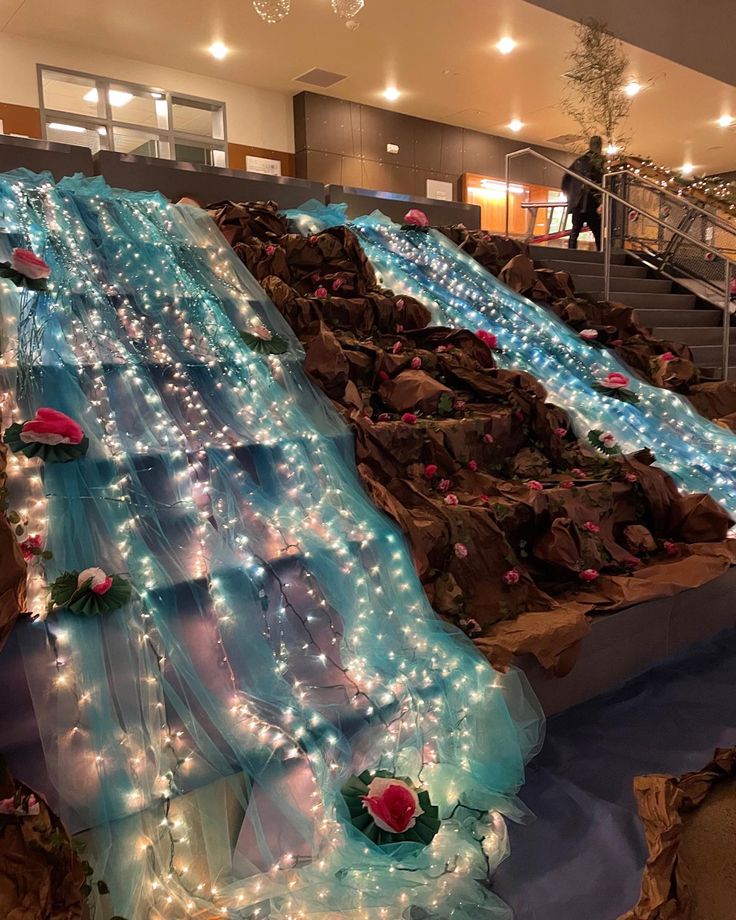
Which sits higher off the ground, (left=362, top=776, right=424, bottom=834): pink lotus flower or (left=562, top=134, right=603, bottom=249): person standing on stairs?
(left=562, top=134, right=603, bottom=249): person standing on stairs

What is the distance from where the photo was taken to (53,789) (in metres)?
1.44

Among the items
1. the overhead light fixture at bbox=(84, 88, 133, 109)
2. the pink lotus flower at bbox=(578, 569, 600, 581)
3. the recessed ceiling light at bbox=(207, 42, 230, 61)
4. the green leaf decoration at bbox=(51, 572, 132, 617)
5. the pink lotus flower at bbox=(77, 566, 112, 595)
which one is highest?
the recessed ceiling light at bbox=(207, 42, 230, 61)

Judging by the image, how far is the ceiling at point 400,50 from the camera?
6.95 meters

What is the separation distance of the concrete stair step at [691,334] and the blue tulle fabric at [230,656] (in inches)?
132

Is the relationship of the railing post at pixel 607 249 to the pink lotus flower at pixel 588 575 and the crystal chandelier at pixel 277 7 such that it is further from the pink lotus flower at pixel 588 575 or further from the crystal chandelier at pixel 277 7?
the pink lotus flower at pixel 588 575

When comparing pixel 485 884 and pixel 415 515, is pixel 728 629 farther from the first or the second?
pixel 485 884

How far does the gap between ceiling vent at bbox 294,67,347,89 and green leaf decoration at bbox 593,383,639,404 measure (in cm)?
639

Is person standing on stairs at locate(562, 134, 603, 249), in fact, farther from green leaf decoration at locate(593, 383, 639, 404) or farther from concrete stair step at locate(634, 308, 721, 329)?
green leaf decoration at locate(593, 383, 639, 404)

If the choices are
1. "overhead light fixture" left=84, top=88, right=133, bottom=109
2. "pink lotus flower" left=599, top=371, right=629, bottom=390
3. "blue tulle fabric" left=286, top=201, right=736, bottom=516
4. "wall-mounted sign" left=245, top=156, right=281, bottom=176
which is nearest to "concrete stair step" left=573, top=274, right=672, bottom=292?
"blue tulle fabric" left=286, top=201, right=736, bottom=516

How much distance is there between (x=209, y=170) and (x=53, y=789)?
3.96m

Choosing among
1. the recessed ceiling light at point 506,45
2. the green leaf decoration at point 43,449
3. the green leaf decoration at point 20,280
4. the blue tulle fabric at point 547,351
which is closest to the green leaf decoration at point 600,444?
the blue tulle fabric at point 547,351

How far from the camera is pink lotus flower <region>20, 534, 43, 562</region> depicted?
1.76m

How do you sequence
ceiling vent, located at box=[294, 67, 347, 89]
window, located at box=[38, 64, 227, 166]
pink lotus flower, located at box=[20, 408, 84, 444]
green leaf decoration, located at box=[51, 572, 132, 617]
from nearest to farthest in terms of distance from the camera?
1. green leaf decoration, located at box=[51, 572, 132, 617]
2. pink lotus flower, located at box=[20, 408, 84, 444]
3. window, located at box=[38, 64, 227, 166]
4. ceiling vent, located at box=[294, 67, 347, 89]

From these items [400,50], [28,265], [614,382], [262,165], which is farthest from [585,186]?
[28,265]
